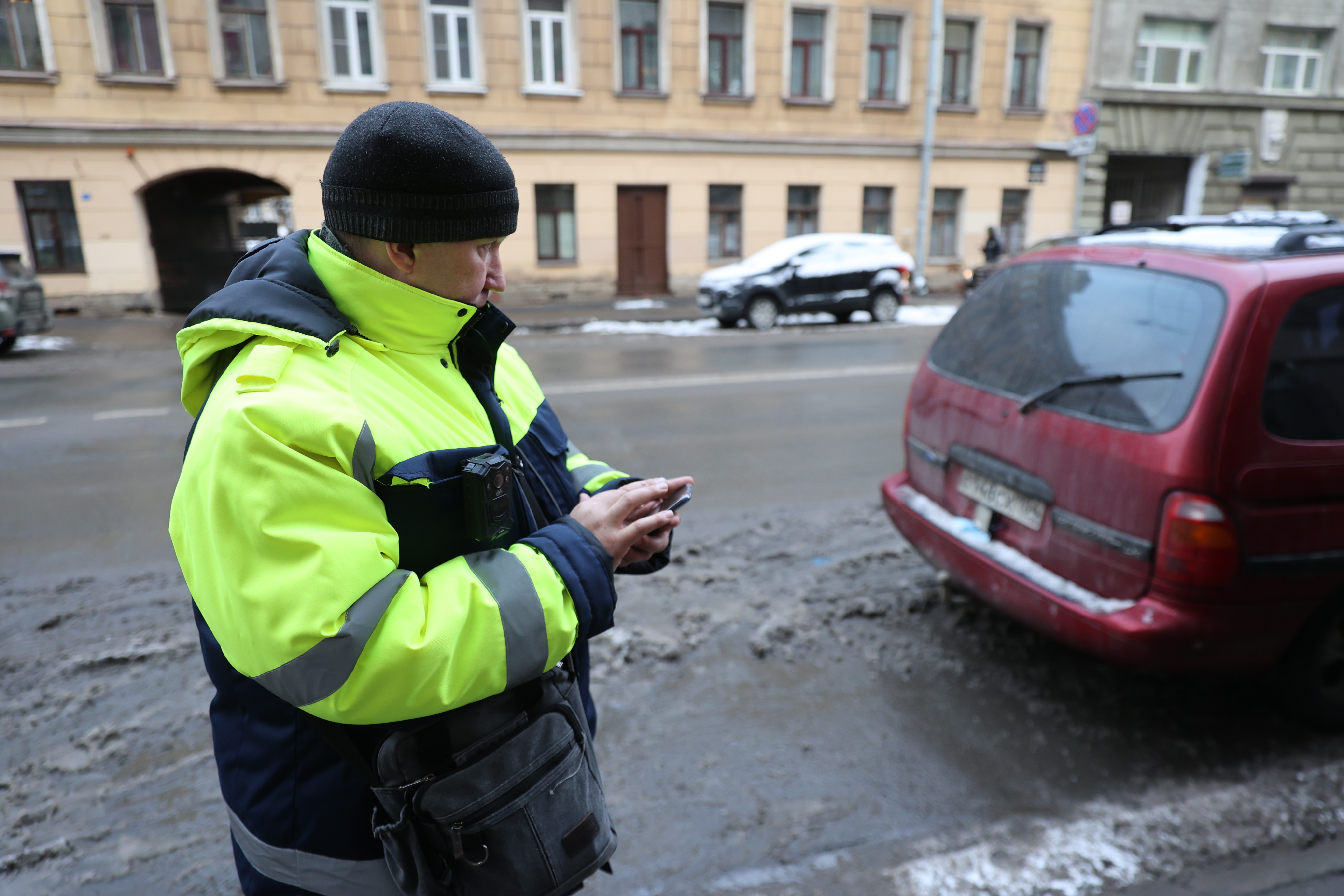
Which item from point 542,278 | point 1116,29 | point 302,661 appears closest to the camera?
point 302,661

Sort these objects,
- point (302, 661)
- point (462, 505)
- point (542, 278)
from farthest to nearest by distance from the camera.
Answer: point (542, 278) < point (462, 505) < point (302, 661)

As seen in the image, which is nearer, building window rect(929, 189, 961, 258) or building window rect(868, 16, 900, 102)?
building window rect(868, 16, 900, 102)

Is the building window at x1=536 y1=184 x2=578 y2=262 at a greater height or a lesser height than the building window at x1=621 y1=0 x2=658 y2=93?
lesser

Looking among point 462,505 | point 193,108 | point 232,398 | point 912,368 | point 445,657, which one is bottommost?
point 912,368

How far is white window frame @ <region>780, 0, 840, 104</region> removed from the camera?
20.4 meters

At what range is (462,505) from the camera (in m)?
1.37

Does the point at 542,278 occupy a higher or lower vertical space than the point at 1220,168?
lower

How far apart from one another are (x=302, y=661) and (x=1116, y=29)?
27.6 meters

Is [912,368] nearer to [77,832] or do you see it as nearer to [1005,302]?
[1005,302]

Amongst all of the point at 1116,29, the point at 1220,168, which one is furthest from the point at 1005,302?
the point at 1220,168

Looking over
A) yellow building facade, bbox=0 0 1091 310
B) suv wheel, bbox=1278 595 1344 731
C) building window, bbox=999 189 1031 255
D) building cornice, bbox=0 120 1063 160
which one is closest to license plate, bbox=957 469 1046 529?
suv wheel, bbox=1278 595 1344 731

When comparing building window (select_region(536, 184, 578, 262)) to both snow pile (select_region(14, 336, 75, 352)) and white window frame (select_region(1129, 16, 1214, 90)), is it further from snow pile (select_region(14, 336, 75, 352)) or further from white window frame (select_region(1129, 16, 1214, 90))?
white window frame (select_region(1129, 16, 1214, 90))

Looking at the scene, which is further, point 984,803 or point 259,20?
point 259,20

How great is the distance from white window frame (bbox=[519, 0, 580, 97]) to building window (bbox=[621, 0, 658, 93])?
344mm
